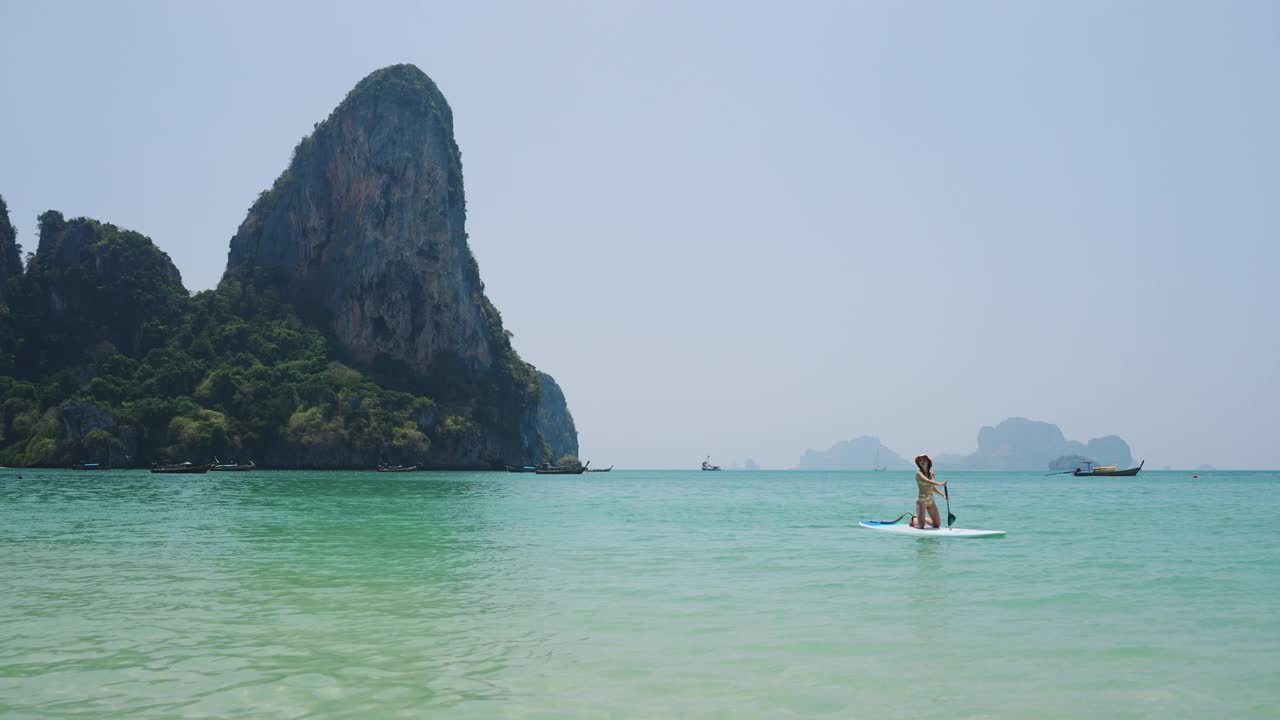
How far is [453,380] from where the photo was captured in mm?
176875

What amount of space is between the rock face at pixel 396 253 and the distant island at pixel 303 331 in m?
0.39

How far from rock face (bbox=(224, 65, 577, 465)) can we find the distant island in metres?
0.39

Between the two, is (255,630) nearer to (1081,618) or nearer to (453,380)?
(1081,618)

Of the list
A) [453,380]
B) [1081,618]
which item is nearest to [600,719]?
[1081,618]

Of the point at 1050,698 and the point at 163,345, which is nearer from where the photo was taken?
the point at 1050,698

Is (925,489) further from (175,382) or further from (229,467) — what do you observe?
(175,382)

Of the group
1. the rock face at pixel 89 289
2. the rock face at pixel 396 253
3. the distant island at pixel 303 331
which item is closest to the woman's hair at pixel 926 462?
the distant island at pixel 303 331

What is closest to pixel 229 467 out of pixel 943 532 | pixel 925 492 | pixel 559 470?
pixel 559 470

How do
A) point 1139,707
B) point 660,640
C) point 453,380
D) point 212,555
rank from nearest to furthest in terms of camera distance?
point 1139,707, point 660,640, point 212,555, point 453,380

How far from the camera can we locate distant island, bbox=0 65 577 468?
137750 mm

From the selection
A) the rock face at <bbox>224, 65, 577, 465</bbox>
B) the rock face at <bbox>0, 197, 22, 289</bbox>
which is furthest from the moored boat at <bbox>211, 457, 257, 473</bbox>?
the rock face at <bbox>0, 197, 22, 289</bbox>

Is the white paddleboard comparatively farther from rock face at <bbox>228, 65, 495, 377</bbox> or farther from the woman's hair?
rock face at <bbox>228, 65, 495, 377</bbox>

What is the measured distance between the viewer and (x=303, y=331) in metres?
174

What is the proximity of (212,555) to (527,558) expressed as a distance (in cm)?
745
